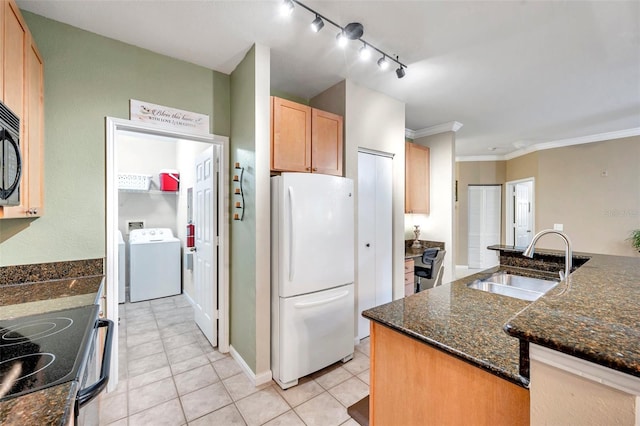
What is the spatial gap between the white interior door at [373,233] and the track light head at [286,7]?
149cm

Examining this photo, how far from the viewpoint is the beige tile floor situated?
5.93 feet

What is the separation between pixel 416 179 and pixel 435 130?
869 mm

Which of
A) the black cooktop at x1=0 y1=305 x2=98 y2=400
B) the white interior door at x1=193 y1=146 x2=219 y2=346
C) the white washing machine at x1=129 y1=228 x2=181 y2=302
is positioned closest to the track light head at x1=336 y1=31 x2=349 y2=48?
the white interior door at x1=193 y1=146 x2=219 y2=346

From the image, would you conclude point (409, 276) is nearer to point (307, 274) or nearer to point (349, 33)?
point (307, 274)

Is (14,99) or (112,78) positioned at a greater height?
(112,78)

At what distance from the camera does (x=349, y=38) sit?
6.48ft

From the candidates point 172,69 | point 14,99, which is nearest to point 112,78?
point 172,69

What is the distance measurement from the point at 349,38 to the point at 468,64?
48.0 inches

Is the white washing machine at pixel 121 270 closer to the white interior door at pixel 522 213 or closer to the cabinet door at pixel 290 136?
the cabinet door at pixel 290 136

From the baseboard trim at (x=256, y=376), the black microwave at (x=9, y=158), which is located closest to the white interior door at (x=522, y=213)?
the baseboard trim at (x=256, y=376)

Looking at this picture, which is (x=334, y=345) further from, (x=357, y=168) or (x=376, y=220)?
(x=357, y=168)

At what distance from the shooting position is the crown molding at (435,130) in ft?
13.4

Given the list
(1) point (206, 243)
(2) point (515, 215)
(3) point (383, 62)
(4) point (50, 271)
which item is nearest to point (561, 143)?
(2) point (515, 215)

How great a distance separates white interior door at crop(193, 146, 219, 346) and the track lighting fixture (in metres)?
1.42
